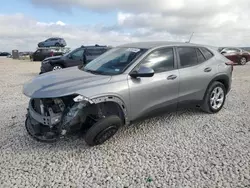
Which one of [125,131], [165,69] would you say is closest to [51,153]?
[125,131]

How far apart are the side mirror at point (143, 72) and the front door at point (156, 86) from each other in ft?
0.27

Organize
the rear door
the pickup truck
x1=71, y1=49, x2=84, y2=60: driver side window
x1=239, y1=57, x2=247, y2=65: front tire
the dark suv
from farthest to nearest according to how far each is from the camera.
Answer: the pickup truck, x1=239, y1=57, x2=247, y2=65: front tire, x1=71, y1=49, x2=84, y2=60: driver side window, the dark suv, the rear door

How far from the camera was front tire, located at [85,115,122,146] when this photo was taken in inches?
145

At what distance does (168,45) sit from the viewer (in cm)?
488

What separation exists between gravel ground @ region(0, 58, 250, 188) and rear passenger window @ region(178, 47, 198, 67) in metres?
1.19

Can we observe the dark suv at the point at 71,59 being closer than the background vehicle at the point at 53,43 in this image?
Yes

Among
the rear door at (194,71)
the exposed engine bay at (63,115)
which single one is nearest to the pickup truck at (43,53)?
the rear door at (194,71)

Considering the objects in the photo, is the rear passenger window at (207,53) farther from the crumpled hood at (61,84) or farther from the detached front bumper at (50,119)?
the detached front bumper at (50,119)

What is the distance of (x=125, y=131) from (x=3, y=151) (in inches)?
81.2

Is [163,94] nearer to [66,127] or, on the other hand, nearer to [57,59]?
[66,127]

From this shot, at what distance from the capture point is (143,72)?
13.2 ft

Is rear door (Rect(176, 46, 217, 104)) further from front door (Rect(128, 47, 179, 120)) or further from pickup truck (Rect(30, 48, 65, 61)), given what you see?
pickup truck (Rect(30, 48, 65, 61))

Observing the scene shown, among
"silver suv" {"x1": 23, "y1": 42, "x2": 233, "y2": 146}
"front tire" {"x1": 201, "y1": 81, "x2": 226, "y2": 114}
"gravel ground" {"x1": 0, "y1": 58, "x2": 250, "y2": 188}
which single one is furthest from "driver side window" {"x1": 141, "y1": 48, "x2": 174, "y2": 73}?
"front tire" {"x1": 201, "y1": 81, "x2": 226, "y2": 114}

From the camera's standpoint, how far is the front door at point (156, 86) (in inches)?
163
